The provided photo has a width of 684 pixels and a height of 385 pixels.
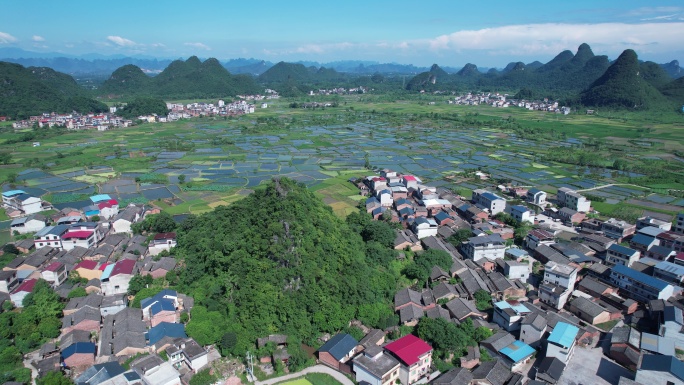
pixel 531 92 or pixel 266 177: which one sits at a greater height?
pixel 531 92

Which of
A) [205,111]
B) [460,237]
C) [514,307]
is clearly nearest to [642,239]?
[460,237]

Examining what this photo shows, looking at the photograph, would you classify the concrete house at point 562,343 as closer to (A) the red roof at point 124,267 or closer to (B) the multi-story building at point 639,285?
(B) the multi-story building at point 639,285

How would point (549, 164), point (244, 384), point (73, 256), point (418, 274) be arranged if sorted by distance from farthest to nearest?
1. point (549, 164)
2. point (73, 256)
3. point (418, 274)
4. point (244, 384)

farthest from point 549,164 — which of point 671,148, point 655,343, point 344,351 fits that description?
point 344,351

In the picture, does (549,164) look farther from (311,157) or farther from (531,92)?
(531,92)

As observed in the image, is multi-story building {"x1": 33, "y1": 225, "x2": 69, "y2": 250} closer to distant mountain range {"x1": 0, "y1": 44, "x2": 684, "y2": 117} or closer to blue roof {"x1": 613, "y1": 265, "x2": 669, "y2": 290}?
blue roof {"x1": 613, "y1": 265, "x2": 669, "y2": 290}

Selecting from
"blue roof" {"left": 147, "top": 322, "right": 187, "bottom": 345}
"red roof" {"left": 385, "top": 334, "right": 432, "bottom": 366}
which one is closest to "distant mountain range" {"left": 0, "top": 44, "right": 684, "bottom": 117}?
"blue roof" {"left": 147, "top": 322, "right": 187, "bottom": 345}
